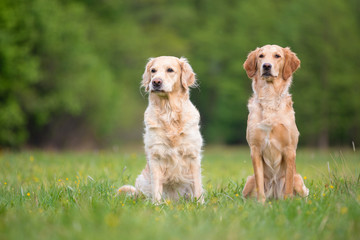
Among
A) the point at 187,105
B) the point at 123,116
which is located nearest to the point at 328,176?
the point at 187,105

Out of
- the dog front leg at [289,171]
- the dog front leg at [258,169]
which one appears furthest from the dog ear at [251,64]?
the dog front leg at [289,171]

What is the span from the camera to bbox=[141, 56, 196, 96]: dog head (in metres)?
5.09

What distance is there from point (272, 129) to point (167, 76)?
56.3 inches

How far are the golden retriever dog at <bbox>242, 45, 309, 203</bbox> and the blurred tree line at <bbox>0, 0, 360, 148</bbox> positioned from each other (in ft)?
43.5

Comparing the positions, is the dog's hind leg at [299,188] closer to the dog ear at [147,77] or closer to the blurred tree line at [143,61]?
the dog ear at [147,77]

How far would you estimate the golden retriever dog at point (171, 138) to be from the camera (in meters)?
4.98

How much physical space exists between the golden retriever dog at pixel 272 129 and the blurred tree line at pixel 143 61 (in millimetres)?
13257

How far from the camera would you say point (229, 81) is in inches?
1096

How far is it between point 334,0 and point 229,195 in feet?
64.4

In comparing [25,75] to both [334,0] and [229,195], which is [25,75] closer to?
[229,195]

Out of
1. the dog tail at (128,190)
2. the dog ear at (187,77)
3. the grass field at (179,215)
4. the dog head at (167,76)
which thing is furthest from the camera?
the dog ear at (187,77)

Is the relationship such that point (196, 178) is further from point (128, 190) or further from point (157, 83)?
point (157, 83)

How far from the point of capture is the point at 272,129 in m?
4.64

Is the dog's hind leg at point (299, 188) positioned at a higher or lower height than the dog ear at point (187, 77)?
lower
